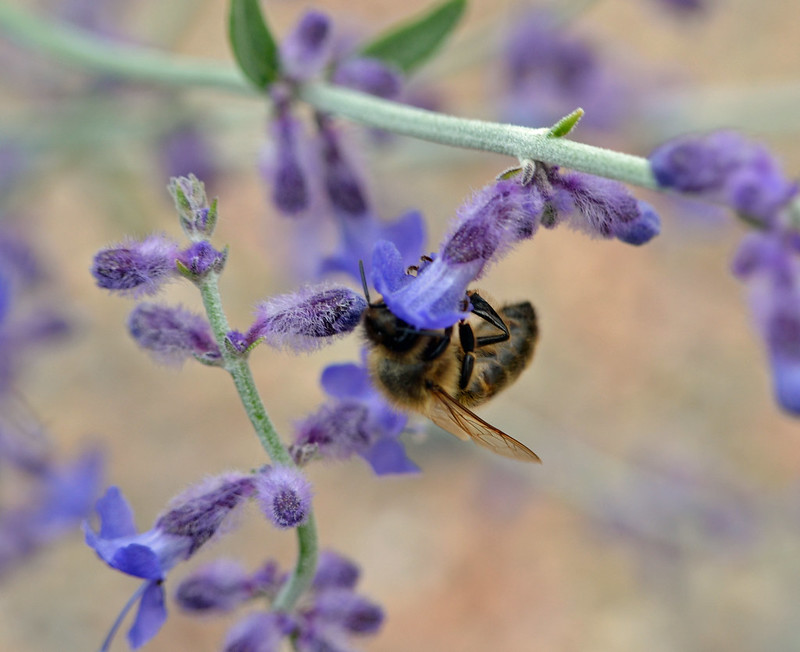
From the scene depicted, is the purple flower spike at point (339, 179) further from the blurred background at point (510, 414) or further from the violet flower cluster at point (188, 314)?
the blurred background at point (510, 414)

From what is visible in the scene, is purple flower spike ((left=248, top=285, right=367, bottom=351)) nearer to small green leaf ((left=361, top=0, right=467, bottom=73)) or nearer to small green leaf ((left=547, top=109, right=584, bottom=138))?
small green leaf ((left=547, top=109, right=584, bottom=138))

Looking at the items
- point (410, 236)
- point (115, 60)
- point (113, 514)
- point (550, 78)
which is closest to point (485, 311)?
point (410, 236)

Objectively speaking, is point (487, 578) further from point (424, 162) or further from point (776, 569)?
point (424, 162)

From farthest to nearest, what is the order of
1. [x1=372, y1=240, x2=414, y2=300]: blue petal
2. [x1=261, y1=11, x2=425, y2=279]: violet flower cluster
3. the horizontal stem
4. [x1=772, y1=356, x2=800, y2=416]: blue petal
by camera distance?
[x1=261, y1=11, x2=425, y2=279]: violet flower cluster → [x1=772, y1=356, x2=800, y2=416]: blue petal → the horizontal stem → [x1=372, y1=240, x2=414, y2=300]: blue petal

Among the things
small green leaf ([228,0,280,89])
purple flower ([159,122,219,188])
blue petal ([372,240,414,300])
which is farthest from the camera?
purple flower ([159,122,219,188])

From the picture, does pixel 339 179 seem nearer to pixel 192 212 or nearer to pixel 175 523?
pixel 192 212

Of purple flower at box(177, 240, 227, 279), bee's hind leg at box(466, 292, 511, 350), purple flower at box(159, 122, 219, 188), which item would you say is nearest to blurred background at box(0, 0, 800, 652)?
purple flower at box(159, 122, 219, 188)
